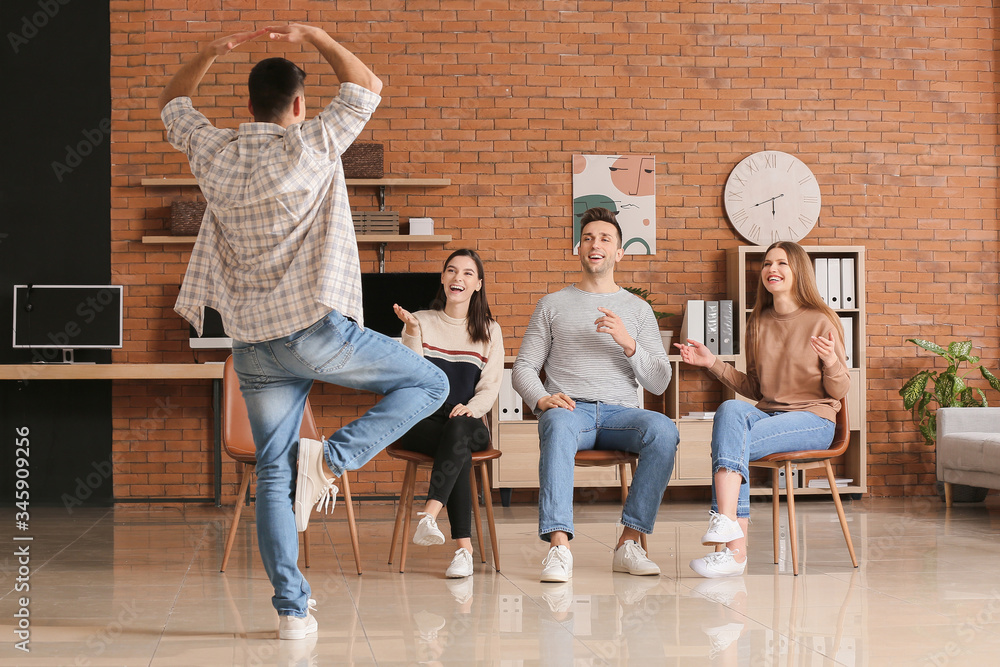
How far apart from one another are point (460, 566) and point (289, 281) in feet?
4.73

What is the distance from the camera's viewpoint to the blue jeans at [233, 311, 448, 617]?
2.36 metres

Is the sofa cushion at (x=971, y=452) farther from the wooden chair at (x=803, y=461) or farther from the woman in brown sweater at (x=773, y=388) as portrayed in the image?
the woman in brown sweater at (x=773, y=388)

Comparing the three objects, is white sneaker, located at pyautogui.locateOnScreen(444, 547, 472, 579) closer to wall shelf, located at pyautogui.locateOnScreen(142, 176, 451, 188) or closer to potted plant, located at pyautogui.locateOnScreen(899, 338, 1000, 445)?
wall shelf, located at pyautogui.locateOnScreen(142, 176, 451, 188)

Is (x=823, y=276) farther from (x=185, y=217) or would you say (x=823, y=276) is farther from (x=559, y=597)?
(x=185, y=217)

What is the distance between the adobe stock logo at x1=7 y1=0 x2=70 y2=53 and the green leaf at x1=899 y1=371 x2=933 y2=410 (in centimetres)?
589

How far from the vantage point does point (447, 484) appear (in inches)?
132

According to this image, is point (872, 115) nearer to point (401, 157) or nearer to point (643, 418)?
point (401, 157)

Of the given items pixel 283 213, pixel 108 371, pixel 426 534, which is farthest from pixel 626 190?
pixel 283 213

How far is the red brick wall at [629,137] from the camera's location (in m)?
5.90

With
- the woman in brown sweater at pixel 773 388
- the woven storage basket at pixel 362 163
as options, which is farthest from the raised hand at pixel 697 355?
the woven storage basket at pixel 362 163

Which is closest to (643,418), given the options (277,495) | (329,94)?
(277,495)

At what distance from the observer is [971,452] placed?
17.1ft

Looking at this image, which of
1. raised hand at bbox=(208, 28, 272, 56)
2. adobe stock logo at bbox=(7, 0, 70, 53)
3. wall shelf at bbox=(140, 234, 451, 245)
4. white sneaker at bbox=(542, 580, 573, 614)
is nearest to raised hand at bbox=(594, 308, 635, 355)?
white sneaker at bbox=(542, 580, 573, 614)

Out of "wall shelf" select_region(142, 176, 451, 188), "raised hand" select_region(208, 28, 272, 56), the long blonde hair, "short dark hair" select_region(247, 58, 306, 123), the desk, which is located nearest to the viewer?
"raised hand" select_region(208, 28, 272, 56)
